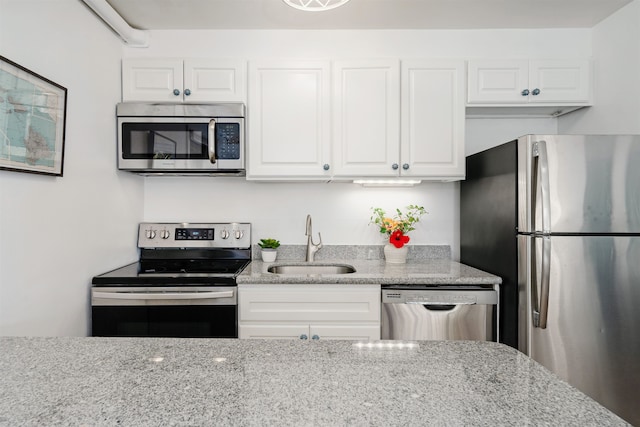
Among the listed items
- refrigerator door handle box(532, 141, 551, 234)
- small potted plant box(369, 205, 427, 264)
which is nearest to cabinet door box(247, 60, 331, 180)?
small potted plant box(369, 205, 427, 264)

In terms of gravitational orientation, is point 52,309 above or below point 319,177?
below

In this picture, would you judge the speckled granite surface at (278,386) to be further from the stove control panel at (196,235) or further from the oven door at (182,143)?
the stove control panel at (196,235)

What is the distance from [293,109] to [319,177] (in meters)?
0.46

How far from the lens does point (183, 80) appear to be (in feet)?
7.30

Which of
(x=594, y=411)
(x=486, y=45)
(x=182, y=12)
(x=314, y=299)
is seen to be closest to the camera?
(x=594, y=411)

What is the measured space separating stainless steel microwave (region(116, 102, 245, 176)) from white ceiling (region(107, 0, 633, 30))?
562mm

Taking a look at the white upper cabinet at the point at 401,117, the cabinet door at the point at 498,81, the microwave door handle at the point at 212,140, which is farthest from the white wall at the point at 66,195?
the cabinet door at the point at 498,81

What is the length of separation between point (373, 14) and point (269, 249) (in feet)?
5.46

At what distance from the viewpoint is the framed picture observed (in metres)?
1.30

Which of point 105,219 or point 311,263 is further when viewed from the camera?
point 311,263

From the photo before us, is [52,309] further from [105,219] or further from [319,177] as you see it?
[319,177]

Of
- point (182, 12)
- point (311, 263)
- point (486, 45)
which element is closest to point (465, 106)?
point (486, 45)

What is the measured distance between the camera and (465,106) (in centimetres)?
225

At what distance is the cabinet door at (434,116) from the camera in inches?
87.0
